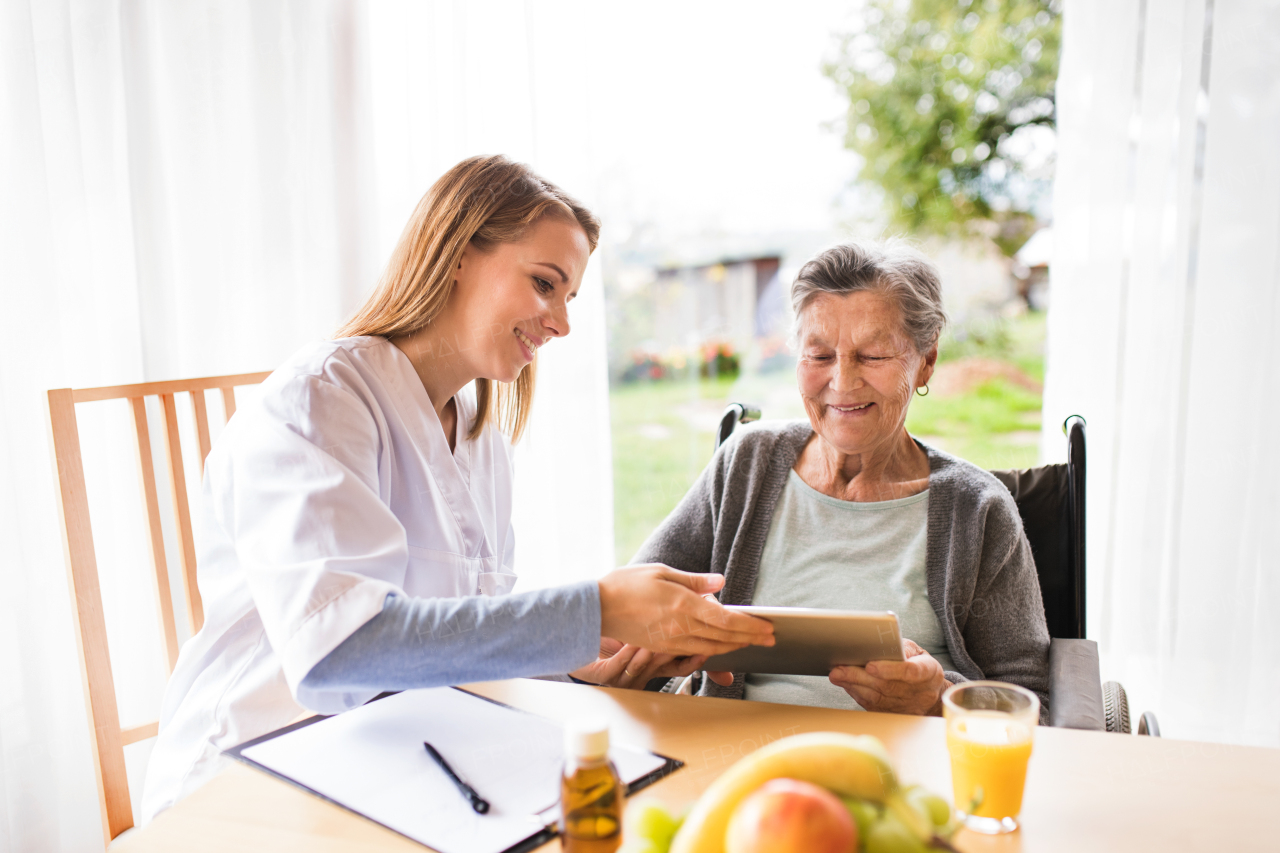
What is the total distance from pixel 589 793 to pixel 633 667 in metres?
0.57

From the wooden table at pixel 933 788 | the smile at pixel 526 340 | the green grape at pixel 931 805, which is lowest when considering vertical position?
the wooden table at pixel 933 788

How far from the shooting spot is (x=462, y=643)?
874mm

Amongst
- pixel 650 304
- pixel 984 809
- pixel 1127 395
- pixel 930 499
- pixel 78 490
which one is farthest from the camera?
pixel 650 304

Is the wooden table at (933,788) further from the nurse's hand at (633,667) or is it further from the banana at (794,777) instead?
the banana at (794,777)

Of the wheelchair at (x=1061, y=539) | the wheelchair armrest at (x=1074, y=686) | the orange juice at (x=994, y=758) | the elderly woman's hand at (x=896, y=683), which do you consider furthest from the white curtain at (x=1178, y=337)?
the orange juice at (x=994, y=758)

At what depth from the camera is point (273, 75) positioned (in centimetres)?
201

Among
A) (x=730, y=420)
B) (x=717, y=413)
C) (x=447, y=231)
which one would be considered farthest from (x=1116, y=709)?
(x=717, y=413)

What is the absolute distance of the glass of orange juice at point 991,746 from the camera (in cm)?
72

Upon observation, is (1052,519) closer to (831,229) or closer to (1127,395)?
(1127,395)

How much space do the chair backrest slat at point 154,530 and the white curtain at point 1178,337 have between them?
77.9 inches

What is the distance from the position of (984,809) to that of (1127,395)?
1559mm

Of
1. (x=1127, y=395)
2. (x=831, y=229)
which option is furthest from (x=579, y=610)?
(x=831, y=229)

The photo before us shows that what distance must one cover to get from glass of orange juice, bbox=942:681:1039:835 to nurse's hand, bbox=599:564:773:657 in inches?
10.1

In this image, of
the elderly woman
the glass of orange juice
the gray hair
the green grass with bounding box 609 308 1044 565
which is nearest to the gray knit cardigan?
the elderly woman
